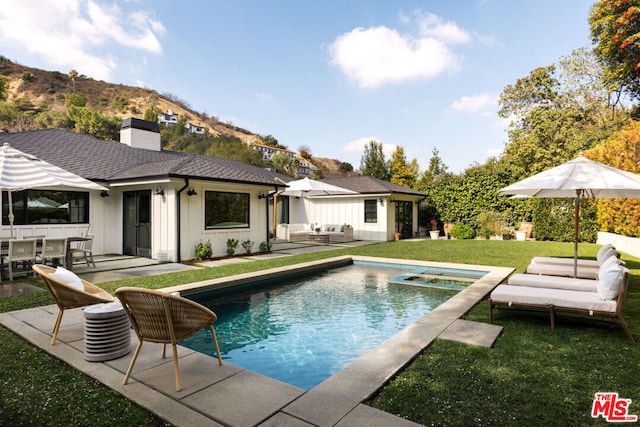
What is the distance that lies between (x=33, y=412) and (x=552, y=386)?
4256 millimetres

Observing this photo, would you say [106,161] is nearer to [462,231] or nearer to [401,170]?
[462,231]

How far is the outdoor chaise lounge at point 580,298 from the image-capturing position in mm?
4176

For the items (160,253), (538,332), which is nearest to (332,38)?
(160,253)

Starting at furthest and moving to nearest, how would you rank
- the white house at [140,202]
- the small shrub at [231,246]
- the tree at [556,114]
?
the tree at [556,114] < the small shrub at [231,246] < the white house at [140,202]

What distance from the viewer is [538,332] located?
452cm

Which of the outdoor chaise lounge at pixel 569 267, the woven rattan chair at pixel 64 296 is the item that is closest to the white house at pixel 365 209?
the outdoor chaise lounge at pixel 569 267

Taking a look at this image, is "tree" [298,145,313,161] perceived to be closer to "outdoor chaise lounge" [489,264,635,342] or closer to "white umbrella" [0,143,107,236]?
"white umbrella" [0,143,107,236]

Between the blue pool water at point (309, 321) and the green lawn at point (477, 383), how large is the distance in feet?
4.33

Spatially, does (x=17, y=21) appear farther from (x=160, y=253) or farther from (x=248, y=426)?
(x=248, y=426)

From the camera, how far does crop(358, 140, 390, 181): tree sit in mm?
40469

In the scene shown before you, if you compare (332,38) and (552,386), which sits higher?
(332,38)

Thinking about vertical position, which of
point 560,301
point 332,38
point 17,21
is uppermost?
point 17,21
